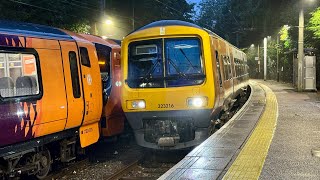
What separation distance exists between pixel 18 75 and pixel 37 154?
1.69 m

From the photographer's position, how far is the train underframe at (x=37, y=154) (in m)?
7.27

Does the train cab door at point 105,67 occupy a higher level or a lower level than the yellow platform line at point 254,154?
higher

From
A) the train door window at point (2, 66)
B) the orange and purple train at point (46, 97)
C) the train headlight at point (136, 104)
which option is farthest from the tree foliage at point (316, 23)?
the train door window at point (2, 66)

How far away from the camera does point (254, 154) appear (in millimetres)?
7492

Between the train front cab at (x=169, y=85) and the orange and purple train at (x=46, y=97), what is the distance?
952 millimetres

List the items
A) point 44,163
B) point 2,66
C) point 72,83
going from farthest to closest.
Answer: point 72,83 < point 44,163 < point 2,66

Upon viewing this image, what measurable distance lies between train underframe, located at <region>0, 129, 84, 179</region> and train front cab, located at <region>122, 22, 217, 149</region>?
4.97 ft

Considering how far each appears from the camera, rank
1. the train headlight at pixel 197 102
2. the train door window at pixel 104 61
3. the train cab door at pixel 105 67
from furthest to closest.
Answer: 1. the train door window at pixel 104 61
2. the train cab door at pixel 105 67
3. the train headlight at pixel 197 102

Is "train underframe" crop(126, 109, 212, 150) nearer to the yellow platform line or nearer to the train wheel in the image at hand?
the yellow platform line

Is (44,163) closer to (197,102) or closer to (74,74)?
(74,74)

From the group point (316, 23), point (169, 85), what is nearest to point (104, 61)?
point (169, 85)

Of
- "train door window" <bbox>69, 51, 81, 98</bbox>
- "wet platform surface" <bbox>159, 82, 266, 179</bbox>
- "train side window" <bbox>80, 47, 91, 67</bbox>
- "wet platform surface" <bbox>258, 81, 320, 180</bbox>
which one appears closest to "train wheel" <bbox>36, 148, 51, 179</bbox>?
"train door window" <bbox>69, 51, 81, 98</bbox>

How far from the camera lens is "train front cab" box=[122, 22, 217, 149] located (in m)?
9.10

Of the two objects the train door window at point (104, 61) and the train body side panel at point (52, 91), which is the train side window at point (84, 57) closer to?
the train body side panel at point (52, 91)
